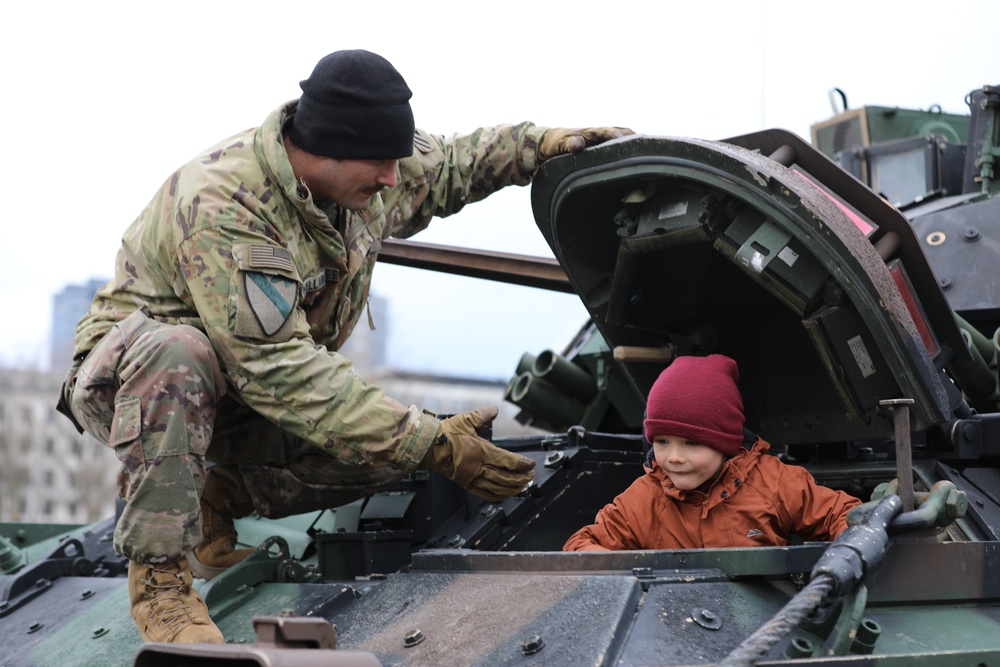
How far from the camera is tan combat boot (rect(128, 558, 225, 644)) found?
10.8ft

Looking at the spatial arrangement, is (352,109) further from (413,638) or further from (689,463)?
(413,638)

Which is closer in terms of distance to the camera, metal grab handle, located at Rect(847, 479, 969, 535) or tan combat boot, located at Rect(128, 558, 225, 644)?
metal grab handle, located at Rect(847, 479, 969, 535)

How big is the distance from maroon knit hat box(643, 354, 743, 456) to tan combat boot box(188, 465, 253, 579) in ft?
4.65

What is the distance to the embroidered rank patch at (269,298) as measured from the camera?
3.37 meters

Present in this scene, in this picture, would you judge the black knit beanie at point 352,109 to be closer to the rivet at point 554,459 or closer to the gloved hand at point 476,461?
the gloved hand at point 476,461

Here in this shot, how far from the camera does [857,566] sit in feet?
8.18

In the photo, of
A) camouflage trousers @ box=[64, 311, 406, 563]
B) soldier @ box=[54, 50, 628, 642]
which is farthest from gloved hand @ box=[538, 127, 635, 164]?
camouflage trousers @ box=[64, 311, 406, 563]

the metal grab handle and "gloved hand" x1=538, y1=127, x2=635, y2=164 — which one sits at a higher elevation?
"gloved hand" x1=538, y1=127, x2=635, y2=164

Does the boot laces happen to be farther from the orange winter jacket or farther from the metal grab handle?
the metal grab handle

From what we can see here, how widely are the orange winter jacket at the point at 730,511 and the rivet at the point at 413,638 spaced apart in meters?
0.65

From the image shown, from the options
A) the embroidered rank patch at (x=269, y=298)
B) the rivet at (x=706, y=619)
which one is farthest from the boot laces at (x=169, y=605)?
the rivet at (x=706, y=619)

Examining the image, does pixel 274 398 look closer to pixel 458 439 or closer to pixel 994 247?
pixel 458 439

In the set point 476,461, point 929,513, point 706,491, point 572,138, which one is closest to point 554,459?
point 476,461

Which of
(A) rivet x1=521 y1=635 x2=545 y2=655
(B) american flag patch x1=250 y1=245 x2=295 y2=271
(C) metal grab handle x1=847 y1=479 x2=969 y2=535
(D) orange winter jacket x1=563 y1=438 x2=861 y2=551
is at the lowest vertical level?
(D) orange winter jacket x1=563 y1=438 x2=861 y2=551
